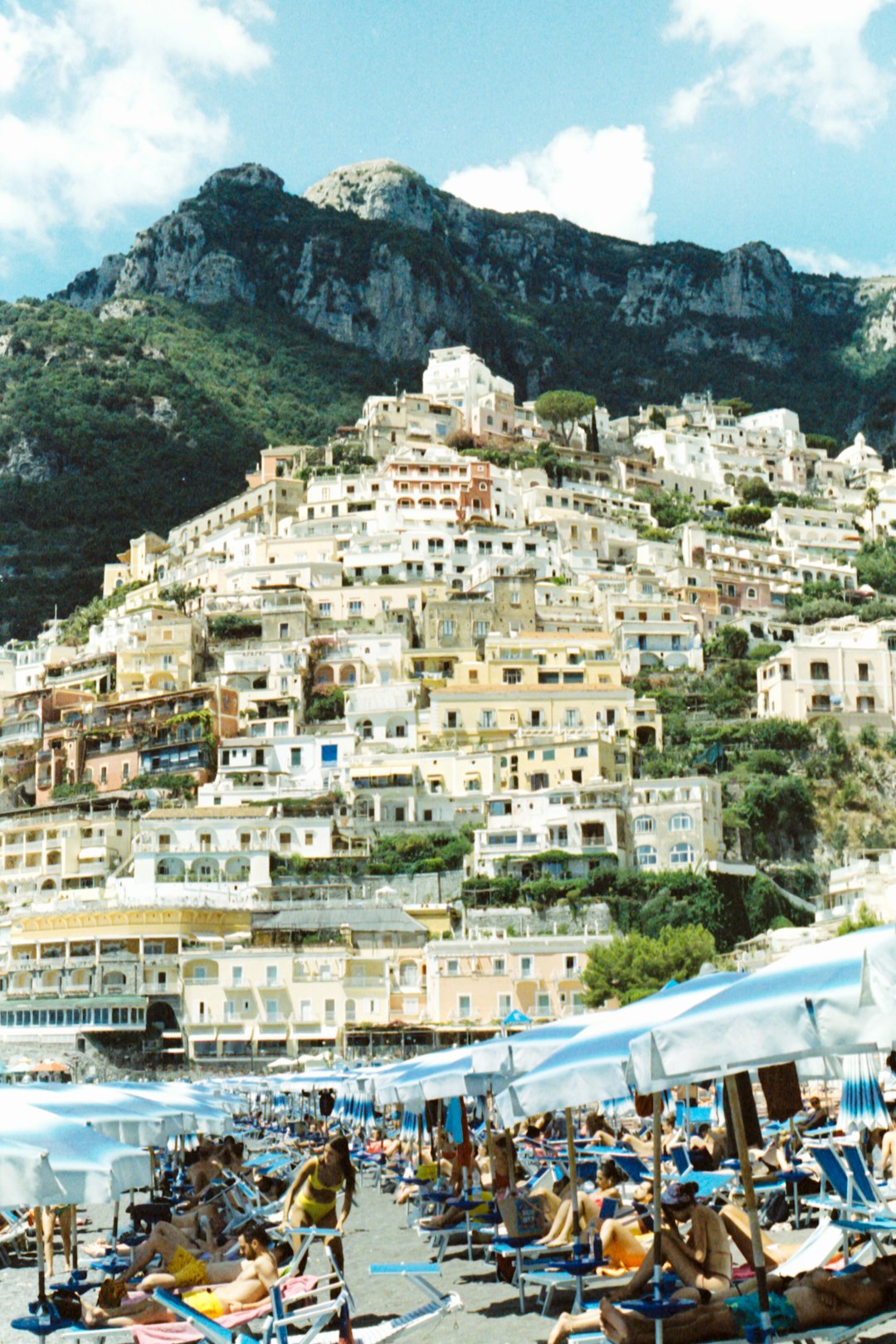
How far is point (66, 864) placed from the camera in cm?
6512

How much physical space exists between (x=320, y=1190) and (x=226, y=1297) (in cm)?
179

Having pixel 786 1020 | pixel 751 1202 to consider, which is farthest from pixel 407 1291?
pixel 786 1020

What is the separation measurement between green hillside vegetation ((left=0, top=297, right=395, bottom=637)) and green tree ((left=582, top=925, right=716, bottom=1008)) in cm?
7639

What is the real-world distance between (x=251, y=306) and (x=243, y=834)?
11257cm

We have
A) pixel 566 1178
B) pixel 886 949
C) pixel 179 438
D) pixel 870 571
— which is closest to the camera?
pixel 886 949

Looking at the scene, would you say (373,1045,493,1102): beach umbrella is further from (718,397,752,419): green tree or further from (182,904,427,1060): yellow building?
(718,397,752,419): green tree

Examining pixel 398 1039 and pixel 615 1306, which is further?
pixel 398 1039

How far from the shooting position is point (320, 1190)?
39.8 ft

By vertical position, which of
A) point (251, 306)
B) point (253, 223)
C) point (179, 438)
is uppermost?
point (253, 223)

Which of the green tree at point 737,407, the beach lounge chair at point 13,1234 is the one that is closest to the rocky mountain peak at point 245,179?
the green tree at point 737,407

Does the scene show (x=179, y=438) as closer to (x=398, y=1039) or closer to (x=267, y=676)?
(x=267, y=676)

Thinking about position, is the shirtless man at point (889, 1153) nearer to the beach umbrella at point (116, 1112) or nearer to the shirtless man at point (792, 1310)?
the shirtless man at point (792, 1310)

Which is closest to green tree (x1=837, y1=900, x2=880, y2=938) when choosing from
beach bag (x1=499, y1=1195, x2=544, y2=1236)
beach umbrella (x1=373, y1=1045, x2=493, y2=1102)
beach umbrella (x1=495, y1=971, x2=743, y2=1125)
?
beach umbrella (x1=373, y1=1045, x2=493, y2=1102)

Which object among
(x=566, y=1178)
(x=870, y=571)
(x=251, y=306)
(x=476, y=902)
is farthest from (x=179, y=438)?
(x=566, y=1178)
